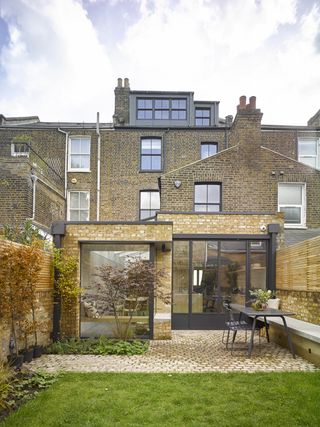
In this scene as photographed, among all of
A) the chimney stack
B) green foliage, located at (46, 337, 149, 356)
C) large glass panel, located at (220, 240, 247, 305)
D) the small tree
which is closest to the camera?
green foliage, located at (46, 337, 149, 356)

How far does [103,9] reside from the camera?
10070 millimetres

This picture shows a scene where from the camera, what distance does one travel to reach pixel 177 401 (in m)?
4.82

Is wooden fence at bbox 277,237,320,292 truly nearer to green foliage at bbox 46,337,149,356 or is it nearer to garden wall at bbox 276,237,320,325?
garden wall at bbox 276,237,320,325

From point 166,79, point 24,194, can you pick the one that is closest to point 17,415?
point 24,194

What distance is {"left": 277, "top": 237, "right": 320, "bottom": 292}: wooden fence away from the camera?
27.1 feet

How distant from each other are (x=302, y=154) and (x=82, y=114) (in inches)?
603

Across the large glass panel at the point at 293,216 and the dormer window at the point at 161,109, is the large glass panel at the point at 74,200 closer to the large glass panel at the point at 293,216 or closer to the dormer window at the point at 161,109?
the dormer window at the point at 161,109

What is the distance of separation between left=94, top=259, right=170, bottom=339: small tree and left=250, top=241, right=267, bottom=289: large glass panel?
11.4 feet

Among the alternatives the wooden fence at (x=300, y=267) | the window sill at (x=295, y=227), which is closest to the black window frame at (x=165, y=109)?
the window sill at (x=295, y=227)


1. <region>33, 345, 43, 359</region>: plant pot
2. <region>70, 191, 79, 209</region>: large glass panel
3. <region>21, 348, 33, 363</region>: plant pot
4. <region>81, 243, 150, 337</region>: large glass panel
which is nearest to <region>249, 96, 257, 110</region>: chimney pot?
<region>81, 243, 150, 337</region>: large glass panel

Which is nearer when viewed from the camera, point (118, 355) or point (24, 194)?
point (118, 355)

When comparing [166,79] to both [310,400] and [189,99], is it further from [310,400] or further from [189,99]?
[310,400]

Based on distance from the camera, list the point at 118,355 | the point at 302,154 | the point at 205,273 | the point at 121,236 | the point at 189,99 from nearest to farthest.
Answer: the point at 118,355 → the point at 121,236 → the point at 205,273 → the point at 302,154 → the point at 189,99

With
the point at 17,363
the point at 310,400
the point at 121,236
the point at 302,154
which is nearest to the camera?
the point at 310,400
